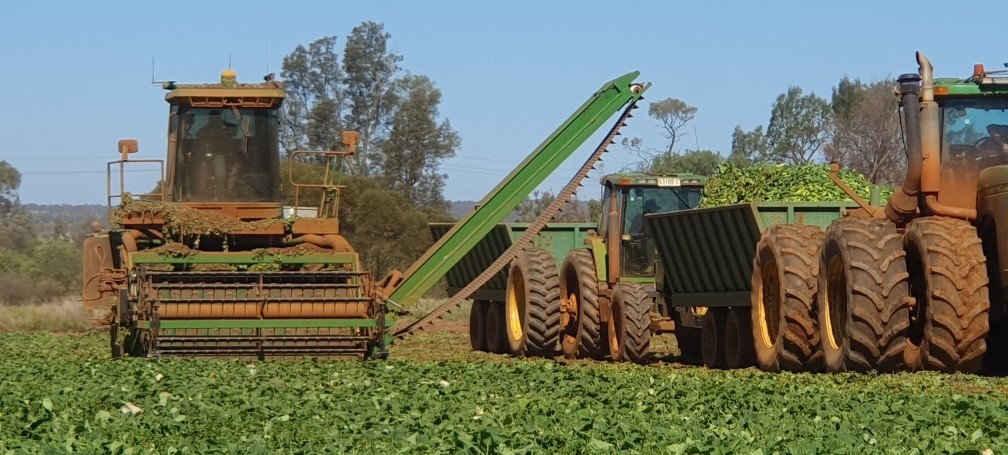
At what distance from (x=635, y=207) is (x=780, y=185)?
204 cm

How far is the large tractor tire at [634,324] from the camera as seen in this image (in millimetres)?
20953

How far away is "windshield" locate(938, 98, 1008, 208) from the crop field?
2.01 metres

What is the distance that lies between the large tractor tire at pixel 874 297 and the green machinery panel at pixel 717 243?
11.5 feet

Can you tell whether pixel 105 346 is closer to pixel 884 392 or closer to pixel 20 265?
pixel 884 392

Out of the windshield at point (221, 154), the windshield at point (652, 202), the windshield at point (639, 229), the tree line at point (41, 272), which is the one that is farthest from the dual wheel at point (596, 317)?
the tree line at point (41, 272)

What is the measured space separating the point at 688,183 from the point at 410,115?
5208cm

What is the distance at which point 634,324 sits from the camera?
68.9 feet

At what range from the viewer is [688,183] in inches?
910

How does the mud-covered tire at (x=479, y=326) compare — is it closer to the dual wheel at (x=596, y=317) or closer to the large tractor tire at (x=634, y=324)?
the dual wheel at (x=596, y=317)

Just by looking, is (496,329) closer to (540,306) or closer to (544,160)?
(540,306)

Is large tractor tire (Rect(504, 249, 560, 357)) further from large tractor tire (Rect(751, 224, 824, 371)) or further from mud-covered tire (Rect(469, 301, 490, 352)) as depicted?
large tractor tire (Rect(751, 224, 824, 371))

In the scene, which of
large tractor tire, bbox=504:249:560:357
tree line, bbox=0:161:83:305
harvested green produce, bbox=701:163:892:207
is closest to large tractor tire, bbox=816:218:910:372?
harvested green produce, bbox=701:163:892:207

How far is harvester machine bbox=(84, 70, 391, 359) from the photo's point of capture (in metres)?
18.7

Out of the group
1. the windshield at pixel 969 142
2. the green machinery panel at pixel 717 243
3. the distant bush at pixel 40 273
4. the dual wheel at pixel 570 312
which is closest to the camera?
the windshield at pixel 969 142
